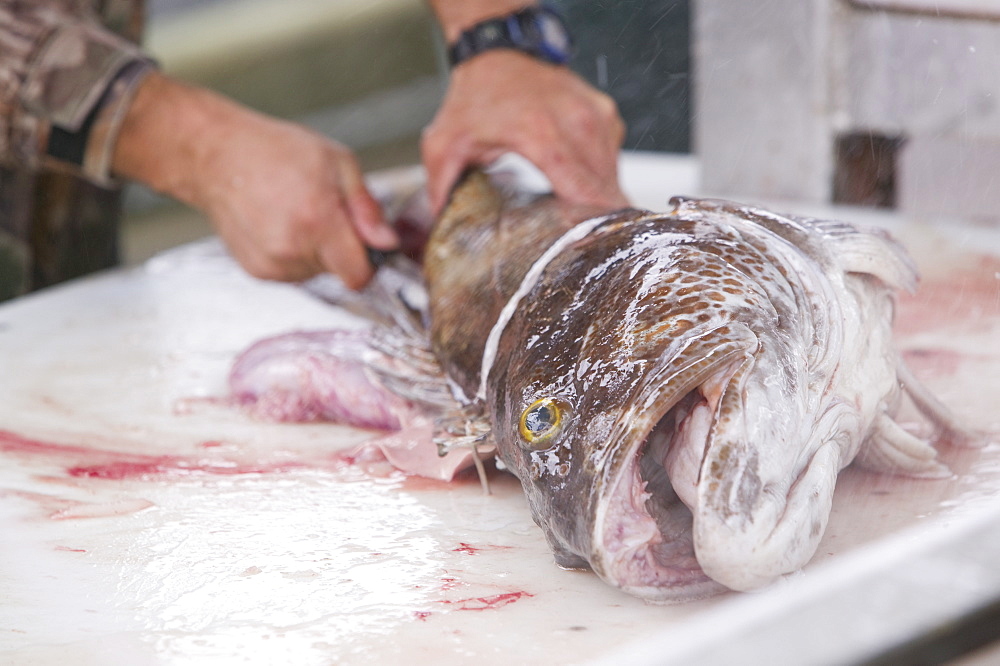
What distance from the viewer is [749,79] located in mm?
3588

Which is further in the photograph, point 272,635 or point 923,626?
point 272,635

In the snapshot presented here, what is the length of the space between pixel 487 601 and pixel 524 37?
194 centimetres

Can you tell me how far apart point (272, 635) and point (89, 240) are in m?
2.94

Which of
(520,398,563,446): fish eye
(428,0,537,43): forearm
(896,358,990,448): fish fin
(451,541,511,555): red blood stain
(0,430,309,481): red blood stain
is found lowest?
(0,430,309,481): red blood stain

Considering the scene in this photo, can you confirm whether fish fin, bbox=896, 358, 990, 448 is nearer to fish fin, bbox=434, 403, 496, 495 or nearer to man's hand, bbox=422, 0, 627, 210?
fish fin, bbox=434, 403, 496, 495

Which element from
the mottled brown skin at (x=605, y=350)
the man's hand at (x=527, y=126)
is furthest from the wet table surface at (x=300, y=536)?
the man's hand at (x=527, y=126)

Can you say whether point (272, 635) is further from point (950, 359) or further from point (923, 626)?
point (950, 359)

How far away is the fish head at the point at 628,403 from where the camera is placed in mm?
1143

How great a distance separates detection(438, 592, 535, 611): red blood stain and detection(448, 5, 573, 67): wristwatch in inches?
73.8

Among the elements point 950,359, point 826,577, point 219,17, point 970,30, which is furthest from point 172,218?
point 826,577

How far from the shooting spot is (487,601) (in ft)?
4.04

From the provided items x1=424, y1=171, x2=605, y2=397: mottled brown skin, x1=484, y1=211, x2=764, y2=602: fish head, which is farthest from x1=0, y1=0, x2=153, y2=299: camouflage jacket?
x1=484, y1=211, x2=764, y2=602: fish head

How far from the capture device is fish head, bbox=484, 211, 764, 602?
1.14m

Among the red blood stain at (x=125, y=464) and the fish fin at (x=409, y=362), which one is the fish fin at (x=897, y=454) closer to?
the fish fin at (x=409, y=362)
